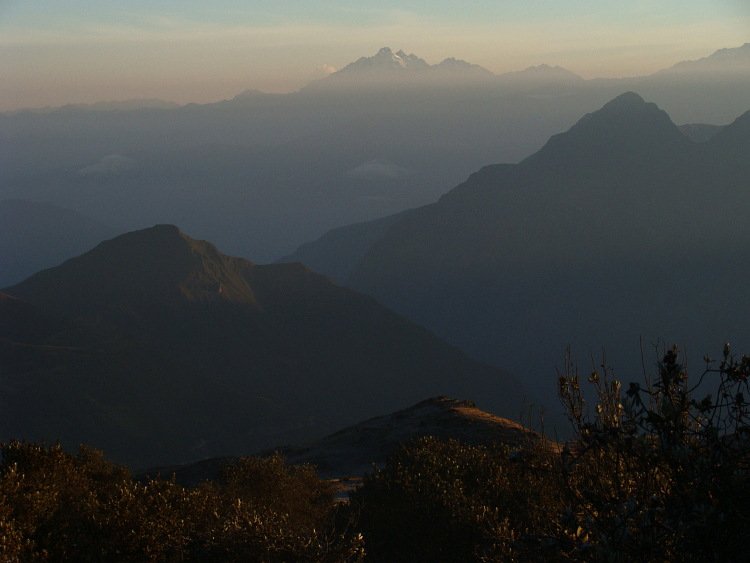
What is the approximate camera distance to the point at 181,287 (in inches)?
5295

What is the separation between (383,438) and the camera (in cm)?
3023

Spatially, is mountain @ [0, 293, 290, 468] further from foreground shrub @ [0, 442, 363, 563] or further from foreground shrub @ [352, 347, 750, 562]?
foreground shrub @ [352, 347, 750, 562]

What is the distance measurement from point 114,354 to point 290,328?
4568 cm

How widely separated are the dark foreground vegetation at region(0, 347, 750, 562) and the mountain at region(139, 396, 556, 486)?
11297 mm

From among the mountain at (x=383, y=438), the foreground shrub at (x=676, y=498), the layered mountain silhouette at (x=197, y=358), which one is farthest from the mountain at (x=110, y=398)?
the foreground shrub at (x=676, y=498)

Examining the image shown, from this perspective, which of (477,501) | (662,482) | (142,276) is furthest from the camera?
(142,276)

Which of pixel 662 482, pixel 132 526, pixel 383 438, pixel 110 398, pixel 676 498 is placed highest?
pixel 676 498

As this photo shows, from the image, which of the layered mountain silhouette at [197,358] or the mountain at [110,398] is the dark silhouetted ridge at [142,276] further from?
the mountain at [110,398]

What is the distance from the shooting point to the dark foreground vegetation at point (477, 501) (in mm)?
4840

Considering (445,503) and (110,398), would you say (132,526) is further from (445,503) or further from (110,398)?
(110,398)

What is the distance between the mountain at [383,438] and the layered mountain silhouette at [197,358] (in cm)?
5254

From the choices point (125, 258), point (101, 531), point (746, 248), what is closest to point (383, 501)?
point (101, 531)

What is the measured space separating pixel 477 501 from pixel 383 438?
812 inches

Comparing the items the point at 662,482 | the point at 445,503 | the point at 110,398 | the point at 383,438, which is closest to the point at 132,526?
the point at 445,503
